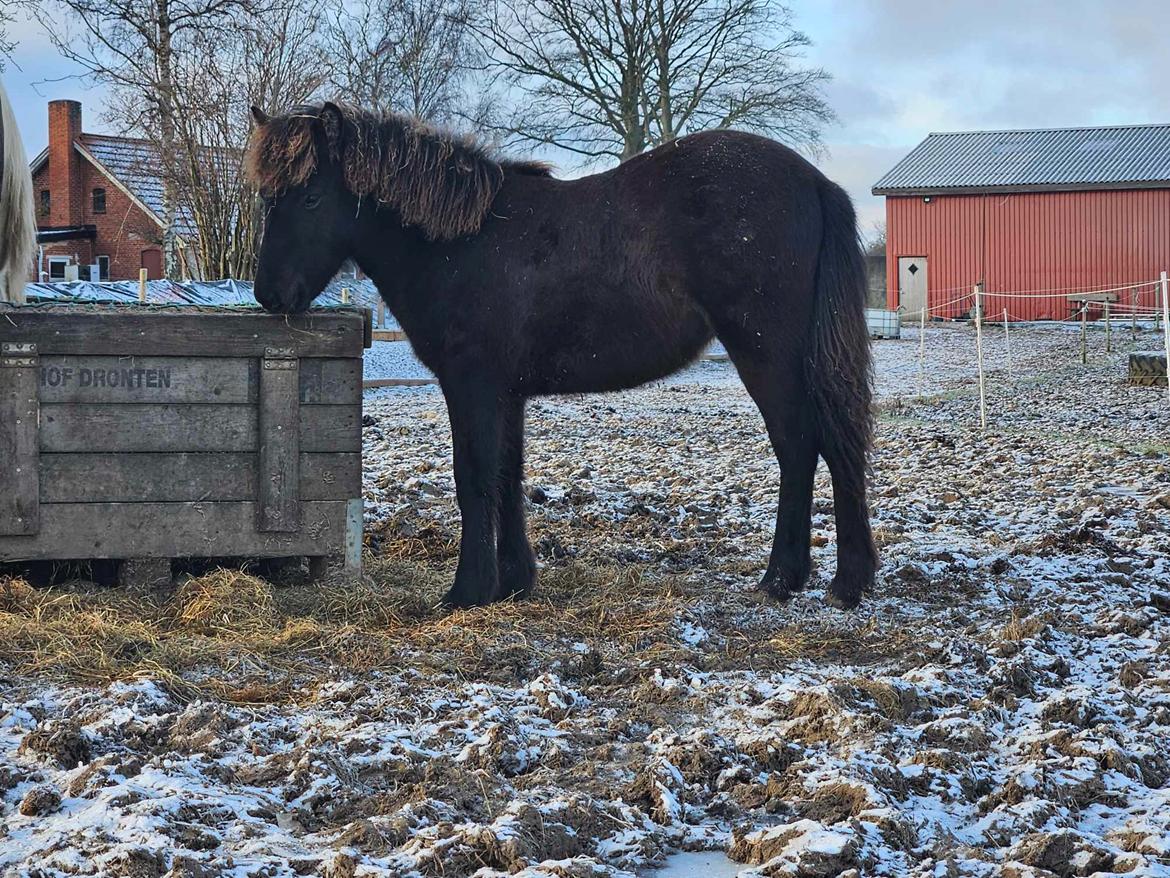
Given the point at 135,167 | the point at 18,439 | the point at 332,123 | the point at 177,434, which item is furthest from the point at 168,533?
the point at 135,167

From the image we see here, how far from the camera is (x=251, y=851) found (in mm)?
2398

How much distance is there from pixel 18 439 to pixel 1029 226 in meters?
31.2

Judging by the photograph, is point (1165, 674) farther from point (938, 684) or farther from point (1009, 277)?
point (1009, 277)

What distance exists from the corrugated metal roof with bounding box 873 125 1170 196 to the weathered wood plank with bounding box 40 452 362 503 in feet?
98.9

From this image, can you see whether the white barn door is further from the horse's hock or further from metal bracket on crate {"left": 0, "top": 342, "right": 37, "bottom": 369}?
metal bracket on crate {"left": 0, "top": 342, "right": 37, "bottom": 369}

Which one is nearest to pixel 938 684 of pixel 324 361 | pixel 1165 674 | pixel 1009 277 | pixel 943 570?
pixel 1165 674

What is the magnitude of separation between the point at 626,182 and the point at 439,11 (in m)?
25.8

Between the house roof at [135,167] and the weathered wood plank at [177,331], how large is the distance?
14.4 meters

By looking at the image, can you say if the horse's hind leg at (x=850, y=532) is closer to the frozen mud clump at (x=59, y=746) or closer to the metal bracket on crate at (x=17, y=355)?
the frozen mud clump at (x=59, y=746)

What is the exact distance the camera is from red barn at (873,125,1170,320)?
101ft

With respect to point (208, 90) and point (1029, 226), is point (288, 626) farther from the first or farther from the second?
point (1029, 226)

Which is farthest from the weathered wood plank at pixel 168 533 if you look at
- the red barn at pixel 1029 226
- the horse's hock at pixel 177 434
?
the red barn at pixel 1029 226

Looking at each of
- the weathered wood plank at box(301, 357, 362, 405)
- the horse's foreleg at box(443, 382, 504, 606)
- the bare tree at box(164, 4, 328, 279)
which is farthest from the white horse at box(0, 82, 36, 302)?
the bare tree at box(164, 4, 328, 279)

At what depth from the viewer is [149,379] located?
4633mm
